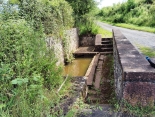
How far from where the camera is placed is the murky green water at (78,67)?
7090 millimetres

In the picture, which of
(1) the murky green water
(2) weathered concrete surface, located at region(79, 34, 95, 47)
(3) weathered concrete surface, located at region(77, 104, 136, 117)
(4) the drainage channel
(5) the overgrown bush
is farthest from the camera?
(2) weathered concrete surface, located at region(79, 34, 95, 47)

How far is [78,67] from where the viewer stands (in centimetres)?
792

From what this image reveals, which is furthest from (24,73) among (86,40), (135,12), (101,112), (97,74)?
(135,12)

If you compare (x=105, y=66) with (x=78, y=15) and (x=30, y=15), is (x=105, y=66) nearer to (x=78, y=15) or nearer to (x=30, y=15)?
(x=30, y=15)

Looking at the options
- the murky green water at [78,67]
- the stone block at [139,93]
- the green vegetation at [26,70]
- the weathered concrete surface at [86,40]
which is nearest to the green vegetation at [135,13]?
the weathered concrete surface at [86,40]

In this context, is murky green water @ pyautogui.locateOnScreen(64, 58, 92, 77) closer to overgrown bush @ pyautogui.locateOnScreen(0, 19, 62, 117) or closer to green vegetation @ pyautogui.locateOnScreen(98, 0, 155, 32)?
overgrown bush @ pyautogui.locateOnScreen(0, 19, 62, 117)

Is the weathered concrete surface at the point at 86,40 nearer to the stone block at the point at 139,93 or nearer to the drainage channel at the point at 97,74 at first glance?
the drainage channel at the point at 97,74

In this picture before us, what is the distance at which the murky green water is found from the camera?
23.3 ft

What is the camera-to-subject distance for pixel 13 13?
4250 mm

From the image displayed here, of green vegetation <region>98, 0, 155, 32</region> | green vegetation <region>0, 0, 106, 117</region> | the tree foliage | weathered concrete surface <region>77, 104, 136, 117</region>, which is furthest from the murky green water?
the tree foliage

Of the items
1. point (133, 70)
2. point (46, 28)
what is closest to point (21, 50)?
point (133, 70)

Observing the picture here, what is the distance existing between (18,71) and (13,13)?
76.9 inches

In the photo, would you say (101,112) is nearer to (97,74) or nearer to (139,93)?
(139,93)

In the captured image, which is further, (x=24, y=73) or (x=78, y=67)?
(x=78, y=67)
